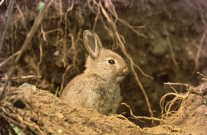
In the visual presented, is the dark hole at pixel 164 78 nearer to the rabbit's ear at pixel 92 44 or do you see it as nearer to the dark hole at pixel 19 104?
the rabbit's ear at pixel 92 44

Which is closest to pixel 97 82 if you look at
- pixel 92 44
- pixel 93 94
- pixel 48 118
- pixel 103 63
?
pixel 93 94

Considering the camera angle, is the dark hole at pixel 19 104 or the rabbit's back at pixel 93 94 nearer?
the dark hole at pixel 19 104

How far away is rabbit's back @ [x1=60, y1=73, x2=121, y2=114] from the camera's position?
126 inches

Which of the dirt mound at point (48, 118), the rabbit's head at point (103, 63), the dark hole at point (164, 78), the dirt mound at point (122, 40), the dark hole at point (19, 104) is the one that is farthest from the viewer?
the dark hole at point (164, 78)

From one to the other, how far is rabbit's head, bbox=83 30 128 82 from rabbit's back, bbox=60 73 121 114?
0.11 metres

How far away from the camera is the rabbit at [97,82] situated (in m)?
3.21

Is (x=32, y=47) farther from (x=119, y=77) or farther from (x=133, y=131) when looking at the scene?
(x=133, y=131)

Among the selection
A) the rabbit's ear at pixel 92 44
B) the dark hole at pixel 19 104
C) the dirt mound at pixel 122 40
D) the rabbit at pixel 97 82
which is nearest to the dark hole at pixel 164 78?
the dirt mound at pixel 122 40

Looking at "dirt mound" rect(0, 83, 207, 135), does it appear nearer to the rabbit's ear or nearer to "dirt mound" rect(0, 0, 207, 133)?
the rabbit's ear

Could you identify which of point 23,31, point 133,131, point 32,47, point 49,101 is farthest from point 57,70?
point 133,131

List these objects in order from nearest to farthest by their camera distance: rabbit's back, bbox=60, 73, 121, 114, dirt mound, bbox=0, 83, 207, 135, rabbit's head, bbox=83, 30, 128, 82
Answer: dirt mound, bbox=0, 83, 207, 135, rabbit's back, bbox=60, 73, 121, 114, rabbit's head, bbox=83, 30, 128, 82

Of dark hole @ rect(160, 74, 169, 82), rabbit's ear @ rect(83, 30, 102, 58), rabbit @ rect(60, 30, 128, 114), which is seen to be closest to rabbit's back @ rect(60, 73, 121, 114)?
rabbit @ rect(60, 30, 128, 114)

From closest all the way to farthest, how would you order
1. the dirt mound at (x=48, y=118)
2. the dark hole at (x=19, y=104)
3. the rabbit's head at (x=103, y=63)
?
the dirt mound at (x=48, y=118) → the dark hole at (x=19, y=104) → the rabbit's head at (x=103, y=63)

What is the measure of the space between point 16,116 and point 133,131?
131 centimetres
